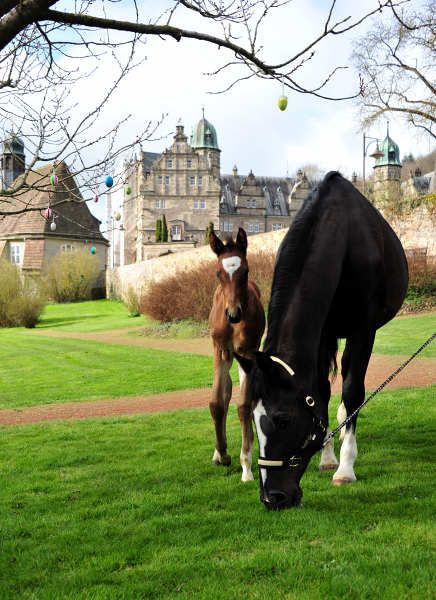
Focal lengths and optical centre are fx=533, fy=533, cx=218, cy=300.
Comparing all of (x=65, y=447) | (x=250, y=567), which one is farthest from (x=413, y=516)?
(x=65, y=447)

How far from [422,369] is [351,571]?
28.2ft

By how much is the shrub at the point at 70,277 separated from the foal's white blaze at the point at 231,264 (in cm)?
4142

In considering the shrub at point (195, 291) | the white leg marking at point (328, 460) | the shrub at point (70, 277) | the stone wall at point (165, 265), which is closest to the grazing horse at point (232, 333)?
the white leg marking at point (328, 460)

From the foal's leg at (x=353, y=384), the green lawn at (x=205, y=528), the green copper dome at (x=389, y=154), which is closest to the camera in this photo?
the green lawn at (x=205, y=528)

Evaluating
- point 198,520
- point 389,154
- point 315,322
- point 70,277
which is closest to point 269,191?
point 389,154

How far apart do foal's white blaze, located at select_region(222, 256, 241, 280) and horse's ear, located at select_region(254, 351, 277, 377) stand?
144 centimetres

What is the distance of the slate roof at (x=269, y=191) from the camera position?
68.7m

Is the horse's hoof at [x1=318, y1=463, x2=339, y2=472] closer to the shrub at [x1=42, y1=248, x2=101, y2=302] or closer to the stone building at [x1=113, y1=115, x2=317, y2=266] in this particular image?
the shrub at [x1=42, y1=248, x2=101, y2=302]

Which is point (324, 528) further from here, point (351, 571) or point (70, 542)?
point (70, 542)

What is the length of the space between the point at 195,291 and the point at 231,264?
60.8ft

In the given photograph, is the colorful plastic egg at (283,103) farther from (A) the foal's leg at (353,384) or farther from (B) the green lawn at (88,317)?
(B) the green lawn at (88,317)

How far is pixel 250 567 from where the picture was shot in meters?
2.95

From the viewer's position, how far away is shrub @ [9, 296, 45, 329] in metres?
31.7

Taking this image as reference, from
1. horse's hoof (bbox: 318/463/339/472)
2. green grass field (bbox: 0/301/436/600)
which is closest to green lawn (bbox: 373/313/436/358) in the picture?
green grass field (bbox: 0/301/436/600)
